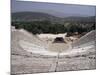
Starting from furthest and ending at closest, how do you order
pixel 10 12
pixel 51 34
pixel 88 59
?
pixel 88 59, pixel 51 34, pixel 10 12

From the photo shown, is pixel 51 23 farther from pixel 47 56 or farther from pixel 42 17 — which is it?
pixel 47 56

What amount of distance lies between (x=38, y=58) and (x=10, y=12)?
27.3 inches

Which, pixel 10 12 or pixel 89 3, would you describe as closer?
pixel 10 12

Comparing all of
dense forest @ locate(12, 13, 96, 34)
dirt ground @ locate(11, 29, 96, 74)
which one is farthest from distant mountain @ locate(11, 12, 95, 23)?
dirt ground @ locate(11, 29, 96, 74)

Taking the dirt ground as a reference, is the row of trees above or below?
above

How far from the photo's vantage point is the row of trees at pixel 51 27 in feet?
8.64

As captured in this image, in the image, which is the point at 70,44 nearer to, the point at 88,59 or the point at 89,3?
the point at 88,59

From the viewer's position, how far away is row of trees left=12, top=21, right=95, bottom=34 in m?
2.63

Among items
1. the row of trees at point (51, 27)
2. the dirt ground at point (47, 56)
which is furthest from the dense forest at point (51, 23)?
the dirt ground at point (47, 56)

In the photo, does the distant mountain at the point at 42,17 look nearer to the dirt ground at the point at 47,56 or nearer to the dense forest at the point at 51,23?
the dense forest at the point at 51,23

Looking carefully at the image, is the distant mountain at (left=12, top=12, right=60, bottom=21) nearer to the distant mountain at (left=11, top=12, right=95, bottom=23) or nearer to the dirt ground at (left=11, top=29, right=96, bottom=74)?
the distant mountain at (left=11, top=12, right=95, bottom=23)

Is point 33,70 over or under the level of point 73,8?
under
